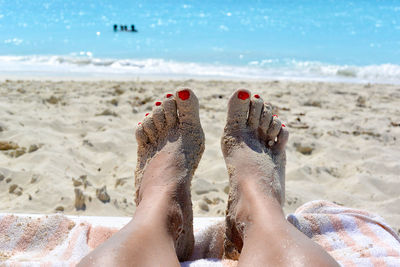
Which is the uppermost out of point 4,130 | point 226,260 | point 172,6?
point 172,6

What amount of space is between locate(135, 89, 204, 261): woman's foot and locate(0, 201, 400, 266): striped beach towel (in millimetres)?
130

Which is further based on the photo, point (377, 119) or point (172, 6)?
point (172, 6)

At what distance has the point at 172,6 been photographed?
64.6 feet

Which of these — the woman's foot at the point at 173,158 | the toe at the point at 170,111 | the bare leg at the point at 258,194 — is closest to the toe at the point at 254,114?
the bare leg at the point at 258,194

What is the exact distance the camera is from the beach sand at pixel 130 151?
72.2 inches

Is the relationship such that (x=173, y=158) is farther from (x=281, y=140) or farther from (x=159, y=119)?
(x=281, y=140)

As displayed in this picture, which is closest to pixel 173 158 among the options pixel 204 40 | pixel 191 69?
pixel 191 69

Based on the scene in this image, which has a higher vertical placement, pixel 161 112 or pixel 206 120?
pixel 161 112

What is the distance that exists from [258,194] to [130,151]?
1.35m

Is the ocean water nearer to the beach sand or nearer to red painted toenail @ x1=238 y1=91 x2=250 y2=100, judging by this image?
the beach sand

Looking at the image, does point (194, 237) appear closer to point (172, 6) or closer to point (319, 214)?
point (319, 214)

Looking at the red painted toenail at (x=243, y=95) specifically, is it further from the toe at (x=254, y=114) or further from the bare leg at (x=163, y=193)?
the bare leg at (x=163, y=193)

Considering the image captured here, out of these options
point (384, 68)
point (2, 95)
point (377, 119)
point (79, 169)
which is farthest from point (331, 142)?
point (384, 68)

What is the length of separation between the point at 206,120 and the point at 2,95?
78.9 inches
